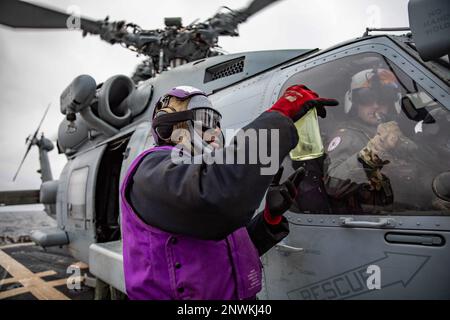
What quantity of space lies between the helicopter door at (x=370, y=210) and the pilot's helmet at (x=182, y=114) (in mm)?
712

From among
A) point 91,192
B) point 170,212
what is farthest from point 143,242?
point 91,192

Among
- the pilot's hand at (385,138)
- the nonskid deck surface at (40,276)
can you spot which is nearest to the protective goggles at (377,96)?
the pilot's hand at (385,138)

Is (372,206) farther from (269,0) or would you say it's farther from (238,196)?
(269,0)

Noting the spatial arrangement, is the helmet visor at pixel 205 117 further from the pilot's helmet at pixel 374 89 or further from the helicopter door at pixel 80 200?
the helicopter door at pixel 80 200

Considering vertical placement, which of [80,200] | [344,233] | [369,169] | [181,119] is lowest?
[80,200]

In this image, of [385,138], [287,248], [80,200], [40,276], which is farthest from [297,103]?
[40,276]

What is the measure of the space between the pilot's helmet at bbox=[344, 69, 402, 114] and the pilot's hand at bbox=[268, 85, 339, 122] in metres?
0.53

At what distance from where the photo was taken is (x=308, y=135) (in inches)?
56.6

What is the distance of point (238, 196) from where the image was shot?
1.05m

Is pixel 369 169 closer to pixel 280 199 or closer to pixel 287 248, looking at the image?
pixel 280 199

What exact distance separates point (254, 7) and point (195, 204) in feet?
11.9

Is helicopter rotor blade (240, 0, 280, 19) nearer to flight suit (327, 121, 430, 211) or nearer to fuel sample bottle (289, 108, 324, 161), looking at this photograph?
flight suit (327, 121, 430, 211)

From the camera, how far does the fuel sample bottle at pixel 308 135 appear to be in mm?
1345

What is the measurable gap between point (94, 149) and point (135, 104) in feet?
3.15
